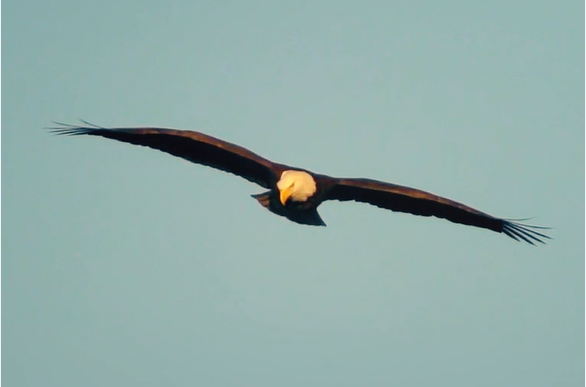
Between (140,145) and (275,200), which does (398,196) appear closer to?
(275,200)

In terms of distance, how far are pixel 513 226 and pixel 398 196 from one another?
1448 millimetres

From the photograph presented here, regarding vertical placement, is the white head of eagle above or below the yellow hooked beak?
above

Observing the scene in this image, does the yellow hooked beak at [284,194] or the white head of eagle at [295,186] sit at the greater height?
the white head of eagle at [295,186]

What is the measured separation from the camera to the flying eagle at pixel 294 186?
18266mm

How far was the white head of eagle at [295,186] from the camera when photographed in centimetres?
1856

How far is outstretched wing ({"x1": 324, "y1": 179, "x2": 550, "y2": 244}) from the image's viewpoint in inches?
744

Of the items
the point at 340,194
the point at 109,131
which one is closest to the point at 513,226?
the point at 340,194

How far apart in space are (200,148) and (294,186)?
3.91 ft

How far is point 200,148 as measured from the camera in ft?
60.7

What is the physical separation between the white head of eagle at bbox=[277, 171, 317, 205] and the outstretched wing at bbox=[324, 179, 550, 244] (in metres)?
0.33

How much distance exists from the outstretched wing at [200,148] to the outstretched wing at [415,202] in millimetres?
918

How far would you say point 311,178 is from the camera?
18.9 meters

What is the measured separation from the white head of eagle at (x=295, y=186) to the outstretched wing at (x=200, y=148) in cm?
20

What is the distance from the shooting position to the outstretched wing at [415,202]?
18.9m
